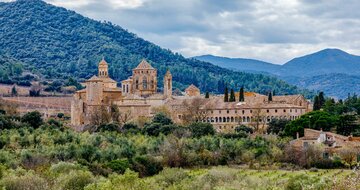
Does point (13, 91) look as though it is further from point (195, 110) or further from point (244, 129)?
point (244, 129)

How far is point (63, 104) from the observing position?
98.5 metres

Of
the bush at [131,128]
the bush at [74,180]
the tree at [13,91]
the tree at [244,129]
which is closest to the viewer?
the bush at [74,180]

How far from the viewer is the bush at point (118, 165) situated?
43.5 meters

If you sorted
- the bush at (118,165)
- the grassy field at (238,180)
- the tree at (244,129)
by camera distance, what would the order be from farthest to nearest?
the tree at (244,129) → the bush at (118,165) → the grassy field at (238,180)

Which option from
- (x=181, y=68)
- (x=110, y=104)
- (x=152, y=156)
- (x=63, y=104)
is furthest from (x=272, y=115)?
(x=181, y=68)

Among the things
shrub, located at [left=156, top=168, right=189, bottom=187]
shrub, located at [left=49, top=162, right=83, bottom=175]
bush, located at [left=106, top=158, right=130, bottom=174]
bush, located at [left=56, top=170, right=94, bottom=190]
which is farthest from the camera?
bush, located at [left=106, top=158, right=130, bottom=174]

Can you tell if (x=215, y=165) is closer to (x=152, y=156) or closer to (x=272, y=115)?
(x=152, y=156)

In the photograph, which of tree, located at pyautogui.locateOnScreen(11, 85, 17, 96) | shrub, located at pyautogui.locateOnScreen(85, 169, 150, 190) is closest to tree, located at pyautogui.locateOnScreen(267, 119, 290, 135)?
shrub, located at pyautogui.locateOnScreen(85, 169, 150, 190)

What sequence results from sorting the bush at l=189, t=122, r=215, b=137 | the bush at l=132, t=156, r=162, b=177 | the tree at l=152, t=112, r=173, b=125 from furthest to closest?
the tree at l=152, t=112, r=173, b=125, the bush at l=189, t=122, r=215, b=137, the bush at l=132, t=156, r=162, b=177

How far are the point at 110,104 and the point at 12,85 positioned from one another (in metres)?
41.8

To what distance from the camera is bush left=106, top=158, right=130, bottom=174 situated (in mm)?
43469

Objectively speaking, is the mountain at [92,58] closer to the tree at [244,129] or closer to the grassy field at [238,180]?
the tree at [244,129]

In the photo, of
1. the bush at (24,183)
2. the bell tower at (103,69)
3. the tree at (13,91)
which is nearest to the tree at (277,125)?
the bell tower at (103,69)

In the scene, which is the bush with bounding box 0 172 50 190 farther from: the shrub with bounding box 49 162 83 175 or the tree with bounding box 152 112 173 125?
the tree with bounding box 152 112 173 125
